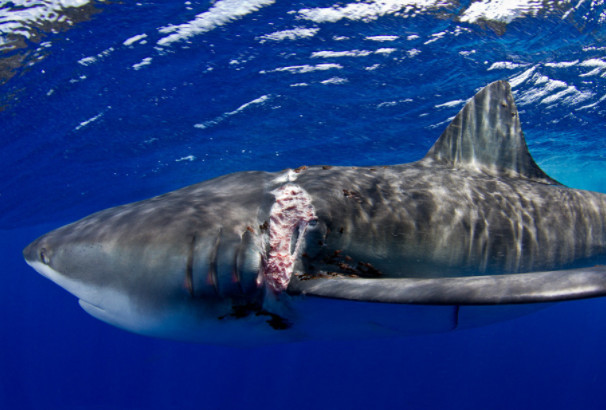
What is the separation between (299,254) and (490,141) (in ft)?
9.88

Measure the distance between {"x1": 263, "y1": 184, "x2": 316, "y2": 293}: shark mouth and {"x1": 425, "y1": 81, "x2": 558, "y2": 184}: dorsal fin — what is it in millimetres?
2076

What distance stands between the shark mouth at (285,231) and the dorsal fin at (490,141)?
81.7 inches

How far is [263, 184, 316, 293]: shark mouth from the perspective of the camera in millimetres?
2566

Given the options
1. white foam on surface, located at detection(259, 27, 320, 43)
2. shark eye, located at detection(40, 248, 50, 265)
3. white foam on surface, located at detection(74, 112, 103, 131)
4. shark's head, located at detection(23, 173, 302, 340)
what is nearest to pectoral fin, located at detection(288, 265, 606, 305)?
shark's head, located at detection(23, 173, 302, 340)

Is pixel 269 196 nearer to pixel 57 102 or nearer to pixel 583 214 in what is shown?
pixel 583 214

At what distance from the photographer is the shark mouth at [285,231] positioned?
2.57 meters

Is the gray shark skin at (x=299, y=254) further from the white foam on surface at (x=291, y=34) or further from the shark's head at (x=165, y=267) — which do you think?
the white foam on surface at (x=291, y=34)

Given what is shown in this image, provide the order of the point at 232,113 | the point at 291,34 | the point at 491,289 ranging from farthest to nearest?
the point at 232,113
the point at 291,34
the point at 491,289

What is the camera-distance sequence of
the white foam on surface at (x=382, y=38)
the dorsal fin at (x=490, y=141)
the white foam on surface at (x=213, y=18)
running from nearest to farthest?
the dorsal fin at (x=490, y=141)
the white foam on surface at (x=213, y=18)
the white foam on surface at (x=382, y=38)

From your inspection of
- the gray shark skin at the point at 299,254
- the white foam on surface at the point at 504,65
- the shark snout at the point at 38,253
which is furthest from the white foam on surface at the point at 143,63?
the white foam on surface at the point at 504,65

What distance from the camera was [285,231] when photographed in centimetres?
279

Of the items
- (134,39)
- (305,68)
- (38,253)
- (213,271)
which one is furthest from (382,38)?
(38,253)

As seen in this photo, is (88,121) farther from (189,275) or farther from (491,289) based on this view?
(491,289)

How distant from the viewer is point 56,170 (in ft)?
53.6
